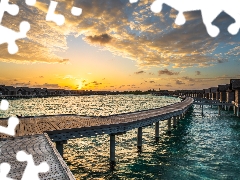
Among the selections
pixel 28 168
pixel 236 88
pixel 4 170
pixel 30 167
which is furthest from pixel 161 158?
pixel 236 88

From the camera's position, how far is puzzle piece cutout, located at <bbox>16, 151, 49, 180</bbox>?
20.8ft

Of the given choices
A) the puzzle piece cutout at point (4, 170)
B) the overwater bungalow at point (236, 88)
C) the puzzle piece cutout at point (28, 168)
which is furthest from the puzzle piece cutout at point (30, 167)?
the overwater bungalow at point (236, 88)

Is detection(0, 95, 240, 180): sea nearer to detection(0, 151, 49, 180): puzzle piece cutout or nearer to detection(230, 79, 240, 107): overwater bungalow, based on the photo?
detection(0, 151, 49, 180): puzzle piece cutout

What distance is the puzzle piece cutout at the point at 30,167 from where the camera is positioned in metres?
6.33

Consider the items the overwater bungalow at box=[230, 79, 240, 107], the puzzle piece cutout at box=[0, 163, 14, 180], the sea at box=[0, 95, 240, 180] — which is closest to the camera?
the puzzle piece cutout at box=[0, 163, 14, 180]

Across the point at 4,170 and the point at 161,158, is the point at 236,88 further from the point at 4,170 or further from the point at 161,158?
the point at 4,170

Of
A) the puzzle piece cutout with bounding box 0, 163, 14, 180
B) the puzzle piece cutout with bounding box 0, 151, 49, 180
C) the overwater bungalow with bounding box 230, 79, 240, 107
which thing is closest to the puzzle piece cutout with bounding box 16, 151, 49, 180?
the puzzle piece cutout with bounding box 0, 151, 49, 180

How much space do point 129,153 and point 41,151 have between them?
35.8 feet

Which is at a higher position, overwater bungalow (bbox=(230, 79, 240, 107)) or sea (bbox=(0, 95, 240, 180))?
overwater bungalow (bbox=(230, 79, 240, 107))

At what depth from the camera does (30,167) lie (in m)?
7.10

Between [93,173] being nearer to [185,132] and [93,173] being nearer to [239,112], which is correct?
[185,132]

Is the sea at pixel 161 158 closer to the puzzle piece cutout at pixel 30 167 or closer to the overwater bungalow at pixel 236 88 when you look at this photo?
the puzzle piece cutout at pixel 30 167

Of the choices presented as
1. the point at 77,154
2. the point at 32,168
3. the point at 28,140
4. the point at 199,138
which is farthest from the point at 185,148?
the point at 32,168

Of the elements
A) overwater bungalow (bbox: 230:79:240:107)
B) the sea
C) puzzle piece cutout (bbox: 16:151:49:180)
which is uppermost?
overwater bungalow (bbox: 230:79:240:107)
